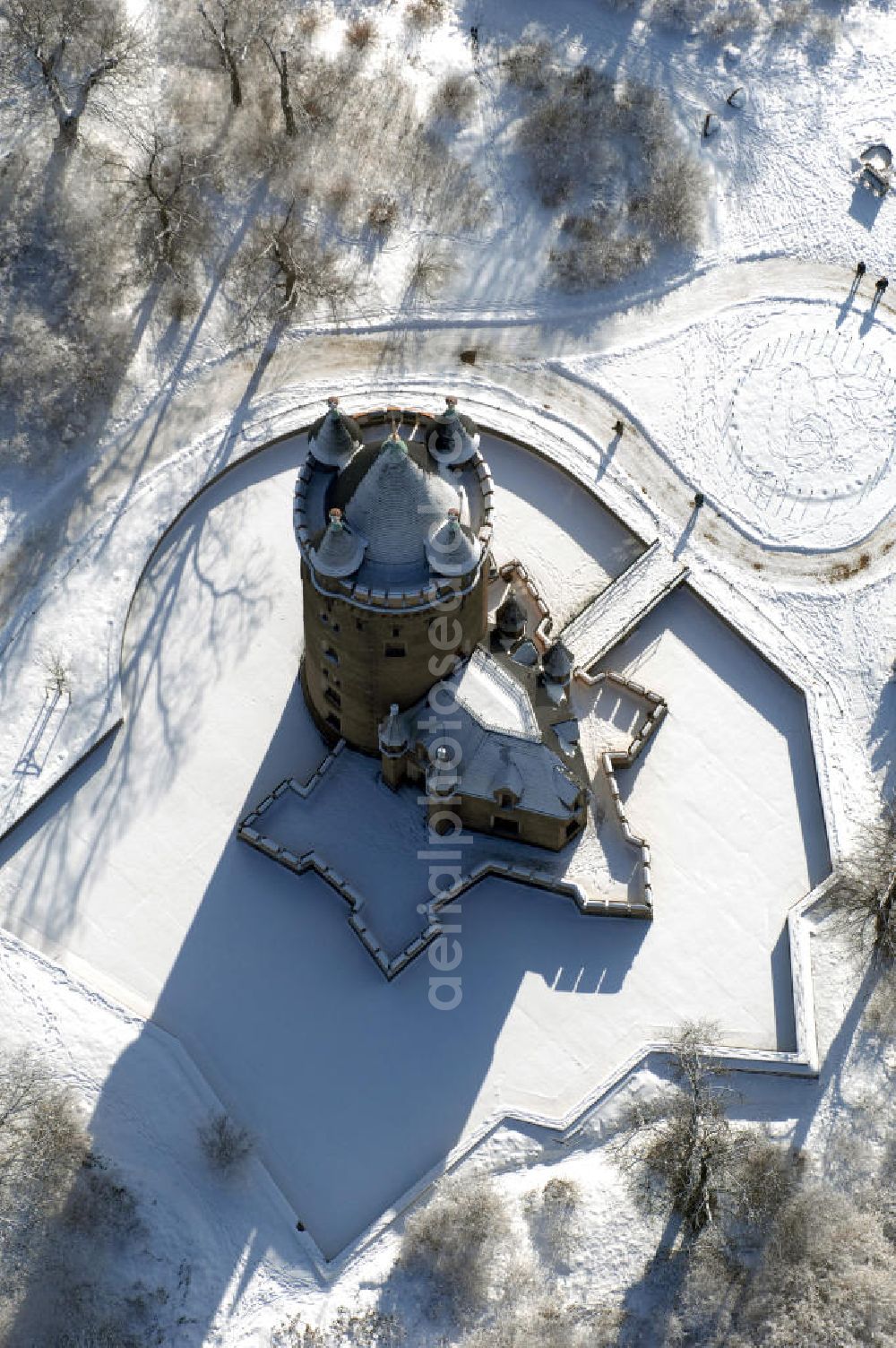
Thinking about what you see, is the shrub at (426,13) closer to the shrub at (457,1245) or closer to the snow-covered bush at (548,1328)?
the shrub at (457,1245)

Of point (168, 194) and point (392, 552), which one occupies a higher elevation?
point (168, 194)

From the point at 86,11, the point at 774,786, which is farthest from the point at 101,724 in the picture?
the point at 86,11

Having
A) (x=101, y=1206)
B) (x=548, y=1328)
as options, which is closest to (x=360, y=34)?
(x=101, y=1206)

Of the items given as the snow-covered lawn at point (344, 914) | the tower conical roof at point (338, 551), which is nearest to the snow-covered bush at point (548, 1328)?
the snow-covered lawn at point (344, 914)

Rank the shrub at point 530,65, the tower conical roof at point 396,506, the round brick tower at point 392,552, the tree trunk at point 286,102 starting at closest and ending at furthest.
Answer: the tower conical roof at point 396,506 → the round brick tower at point 392,552 → the tree trunk at point 286,102 → the shrub at point 530,65

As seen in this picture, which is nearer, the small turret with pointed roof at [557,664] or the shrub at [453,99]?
the small turret with pointed roof at [557,664]

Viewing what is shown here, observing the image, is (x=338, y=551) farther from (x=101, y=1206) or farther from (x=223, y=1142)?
(x=101, y=1206)

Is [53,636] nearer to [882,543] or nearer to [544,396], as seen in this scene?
[544,396]
